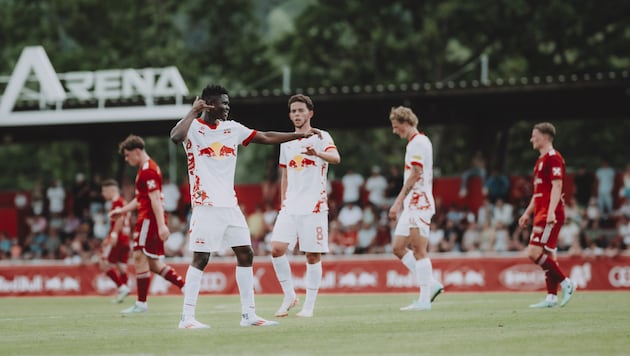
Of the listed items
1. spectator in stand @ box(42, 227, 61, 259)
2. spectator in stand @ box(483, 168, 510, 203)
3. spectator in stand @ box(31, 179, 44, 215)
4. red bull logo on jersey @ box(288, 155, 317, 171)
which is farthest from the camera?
spectator in stand @ box(31, 179, 44, 215)

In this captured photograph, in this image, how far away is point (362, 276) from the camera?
985 inches

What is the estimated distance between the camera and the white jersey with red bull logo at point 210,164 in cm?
1108

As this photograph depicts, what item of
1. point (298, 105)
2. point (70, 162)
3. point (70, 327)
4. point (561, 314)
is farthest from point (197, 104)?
point (70, 162)

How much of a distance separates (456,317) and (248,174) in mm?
59424

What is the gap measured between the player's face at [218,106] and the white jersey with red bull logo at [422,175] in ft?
11.8

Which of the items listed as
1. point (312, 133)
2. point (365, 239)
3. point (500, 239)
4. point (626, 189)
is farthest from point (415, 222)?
point (626, 189)

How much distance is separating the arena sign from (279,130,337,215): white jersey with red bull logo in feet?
58.2

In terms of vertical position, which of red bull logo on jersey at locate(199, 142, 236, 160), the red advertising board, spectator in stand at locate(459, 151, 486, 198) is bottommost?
the red advertising board

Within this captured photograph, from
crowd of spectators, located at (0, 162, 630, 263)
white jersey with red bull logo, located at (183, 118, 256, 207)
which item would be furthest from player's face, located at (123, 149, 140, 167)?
crowd of spectators, located at (0, 162, 630, 263)

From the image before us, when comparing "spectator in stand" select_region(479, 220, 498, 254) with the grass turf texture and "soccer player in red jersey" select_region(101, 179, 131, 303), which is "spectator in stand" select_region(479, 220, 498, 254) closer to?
"soccer player in red jersey" select_region(101, 179, 131, 303)

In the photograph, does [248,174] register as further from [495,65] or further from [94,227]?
[94,227]

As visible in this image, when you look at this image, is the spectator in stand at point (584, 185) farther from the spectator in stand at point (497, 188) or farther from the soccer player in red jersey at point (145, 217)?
the soccer player in red jersey at point (145, 217)

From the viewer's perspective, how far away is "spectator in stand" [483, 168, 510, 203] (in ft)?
92.6

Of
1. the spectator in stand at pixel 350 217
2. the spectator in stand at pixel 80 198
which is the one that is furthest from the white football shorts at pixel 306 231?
the spectator in stand at pixel 80 198
